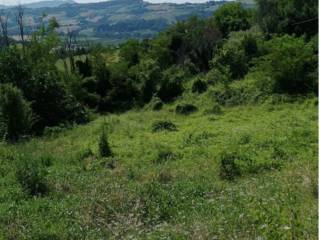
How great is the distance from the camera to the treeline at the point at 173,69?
30734 mm

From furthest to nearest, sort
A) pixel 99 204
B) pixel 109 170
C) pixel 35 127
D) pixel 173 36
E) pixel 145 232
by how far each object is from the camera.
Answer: pixel 173 36
pixel 35 127
pixel 109 170
pixel 99 204
pixel 145 232

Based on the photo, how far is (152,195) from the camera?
34.2ft

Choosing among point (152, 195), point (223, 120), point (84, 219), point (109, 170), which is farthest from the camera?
point (223, 120)

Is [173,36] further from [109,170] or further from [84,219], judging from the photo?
[84,219]

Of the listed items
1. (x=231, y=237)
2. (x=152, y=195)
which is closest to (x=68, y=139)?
(x=152, y=195)

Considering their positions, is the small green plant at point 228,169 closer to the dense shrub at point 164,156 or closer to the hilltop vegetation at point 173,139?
the hilltop vegetation at point 173,139

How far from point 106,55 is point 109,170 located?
130 feet

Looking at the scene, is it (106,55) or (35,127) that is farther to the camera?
(106,55)

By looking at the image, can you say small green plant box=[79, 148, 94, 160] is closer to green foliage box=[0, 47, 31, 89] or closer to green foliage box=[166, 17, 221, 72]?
green foliage box=[0, 47, 31, 89]

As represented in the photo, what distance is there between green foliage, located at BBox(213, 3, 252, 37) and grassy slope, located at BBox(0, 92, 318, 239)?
93.9ft

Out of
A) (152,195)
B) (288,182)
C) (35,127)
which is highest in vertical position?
(288,182)

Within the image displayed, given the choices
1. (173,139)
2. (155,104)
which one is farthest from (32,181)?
(155,104)

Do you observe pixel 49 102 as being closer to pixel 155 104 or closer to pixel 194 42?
pixel 155 104

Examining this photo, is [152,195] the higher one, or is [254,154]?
[152,195]
